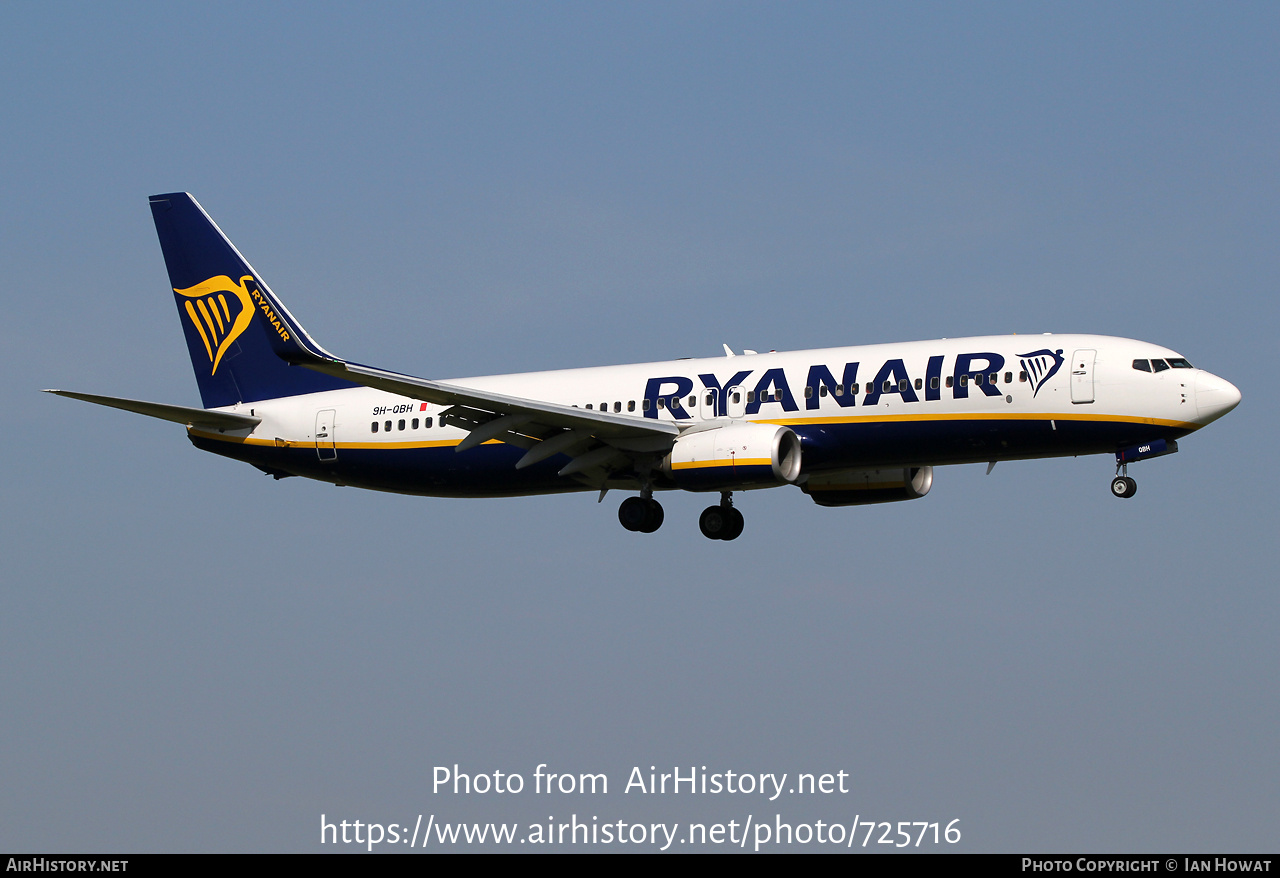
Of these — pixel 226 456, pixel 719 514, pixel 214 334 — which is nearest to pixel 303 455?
pixel 226 456

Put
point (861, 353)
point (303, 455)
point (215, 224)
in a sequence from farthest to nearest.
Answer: point (215, 224), point (303, 455), point (861, 353)

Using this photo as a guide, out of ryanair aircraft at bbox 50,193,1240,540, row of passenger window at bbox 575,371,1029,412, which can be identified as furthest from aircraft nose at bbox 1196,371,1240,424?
row of passenger window at bbox 575,371,1029,412

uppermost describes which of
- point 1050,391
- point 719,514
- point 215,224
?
point 215,224

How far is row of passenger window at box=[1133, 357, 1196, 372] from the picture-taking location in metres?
36.4

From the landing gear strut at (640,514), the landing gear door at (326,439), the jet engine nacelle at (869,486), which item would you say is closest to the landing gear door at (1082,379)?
the jet engine nacelle at (869,486)

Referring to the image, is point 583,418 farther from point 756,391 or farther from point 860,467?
point 860,467

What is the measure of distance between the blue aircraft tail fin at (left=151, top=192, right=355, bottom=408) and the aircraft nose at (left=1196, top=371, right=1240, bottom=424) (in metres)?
23.5

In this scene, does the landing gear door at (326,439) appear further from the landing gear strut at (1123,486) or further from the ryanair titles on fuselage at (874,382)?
the landing gear strut at (1123,486)

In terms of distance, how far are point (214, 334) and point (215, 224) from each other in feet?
11.5

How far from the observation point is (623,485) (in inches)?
1635

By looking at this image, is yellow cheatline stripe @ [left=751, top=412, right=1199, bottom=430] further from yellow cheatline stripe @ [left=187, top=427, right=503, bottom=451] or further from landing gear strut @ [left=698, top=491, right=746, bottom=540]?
yellow cheatline stripe @ [left=187, top=427, right=503, bottom=451]

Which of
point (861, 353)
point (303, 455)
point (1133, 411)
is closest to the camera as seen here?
point (1133, 411)

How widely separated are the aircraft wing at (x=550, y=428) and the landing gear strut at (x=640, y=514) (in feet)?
3.27

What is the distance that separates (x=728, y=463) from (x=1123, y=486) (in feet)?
30.2
